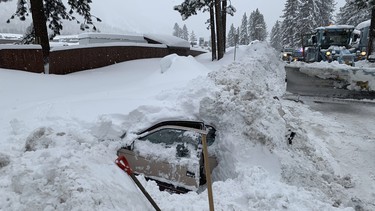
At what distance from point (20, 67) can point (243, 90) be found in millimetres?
8388

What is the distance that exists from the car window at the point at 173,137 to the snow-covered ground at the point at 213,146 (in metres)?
0.66

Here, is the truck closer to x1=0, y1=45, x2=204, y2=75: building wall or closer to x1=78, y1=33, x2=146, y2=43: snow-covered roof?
x1=0, y1=45, x2=204, y2=75: building wall

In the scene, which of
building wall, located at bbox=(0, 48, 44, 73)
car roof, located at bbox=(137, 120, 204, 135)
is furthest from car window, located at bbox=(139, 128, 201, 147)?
building wall, located at bbox=(0, 48, 44, 73)

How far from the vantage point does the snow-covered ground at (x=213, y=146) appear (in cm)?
316

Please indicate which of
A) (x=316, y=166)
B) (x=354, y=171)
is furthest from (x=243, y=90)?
(x=354, y=171)

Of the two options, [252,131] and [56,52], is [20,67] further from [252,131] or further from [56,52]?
[252,131]

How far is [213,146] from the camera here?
16.6ft

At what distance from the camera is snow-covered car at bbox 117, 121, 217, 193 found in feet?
14.2

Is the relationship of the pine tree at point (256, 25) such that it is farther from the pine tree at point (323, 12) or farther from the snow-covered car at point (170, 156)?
the snow-covered car at point (170, 156)

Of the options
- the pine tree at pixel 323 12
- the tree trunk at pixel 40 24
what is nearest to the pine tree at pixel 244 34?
the pine tree at pixel 323 12

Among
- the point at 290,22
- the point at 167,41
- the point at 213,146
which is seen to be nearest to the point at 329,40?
the point at 167,41

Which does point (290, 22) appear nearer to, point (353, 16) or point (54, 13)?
point (353, 16)

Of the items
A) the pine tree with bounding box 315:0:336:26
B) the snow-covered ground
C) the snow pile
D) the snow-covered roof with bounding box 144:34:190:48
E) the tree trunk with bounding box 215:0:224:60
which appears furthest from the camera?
the pine tree with bounding box 315:0:336:26

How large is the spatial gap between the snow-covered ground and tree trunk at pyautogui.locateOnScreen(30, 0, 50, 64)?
11.0ft
